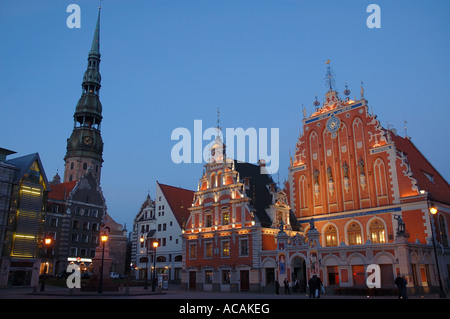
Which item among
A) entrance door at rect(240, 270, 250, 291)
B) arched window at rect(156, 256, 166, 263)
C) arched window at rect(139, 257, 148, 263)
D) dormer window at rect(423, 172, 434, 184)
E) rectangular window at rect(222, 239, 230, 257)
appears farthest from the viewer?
arched window at rect(139, 257, 148, 263)

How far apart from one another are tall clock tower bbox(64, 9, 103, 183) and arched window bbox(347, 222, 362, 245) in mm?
62109

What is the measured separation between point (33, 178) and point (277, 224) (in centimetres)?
2972

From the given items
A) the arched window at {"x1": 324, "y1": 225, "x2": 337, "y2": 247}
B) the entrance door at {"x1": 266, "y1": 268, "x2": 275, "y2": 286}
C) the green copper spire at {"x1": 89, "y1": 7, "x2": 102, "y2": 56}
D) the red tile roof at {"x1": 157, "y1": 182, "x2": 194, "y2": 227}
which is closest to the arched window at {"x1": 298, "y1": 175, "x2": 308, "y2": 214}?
the arched window at {"x1": 324, "y1": 225, "x2": 337, "y2": 247}

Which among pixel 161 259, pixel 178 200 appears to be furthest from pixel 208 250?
pixel 178 200

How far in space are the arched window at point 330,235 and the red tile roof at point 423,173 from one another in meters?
9.48

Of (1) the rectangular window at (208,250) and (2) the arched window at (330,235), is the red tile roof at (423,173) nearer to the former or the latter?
(2) the arched window at (330,235)

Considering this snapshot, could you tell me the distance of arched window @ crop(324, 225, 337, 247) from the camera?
4112cm

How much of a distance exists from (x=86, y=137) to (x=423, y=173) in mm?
70487

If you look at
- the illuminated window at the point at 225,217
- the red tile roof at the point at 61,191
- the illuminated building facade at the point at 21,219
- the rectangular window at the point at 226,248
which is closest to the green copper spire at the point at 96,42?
the red tile roof at the point at 61,191

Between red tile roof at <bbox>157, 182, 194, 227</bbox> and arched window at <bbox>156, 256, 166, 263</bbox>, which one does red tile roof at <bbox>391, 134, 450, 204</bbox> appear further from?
arched window at <bbox>156, 256, 166, 263</bbox>

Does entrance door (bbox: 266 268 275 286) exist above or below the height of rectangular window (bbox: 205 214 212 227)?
below

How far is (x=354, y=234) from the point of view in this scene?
39.6m

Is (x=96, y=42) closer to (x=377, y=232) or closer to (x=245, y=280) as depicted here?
(x=245, y=280)

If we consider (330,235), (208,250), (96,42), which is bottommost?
(208,250)
